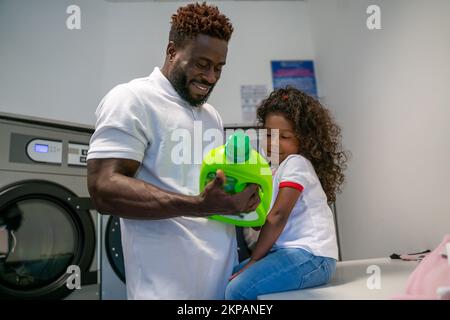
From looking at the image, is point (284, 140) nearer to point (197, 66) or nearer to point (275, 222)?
point (275, 222)

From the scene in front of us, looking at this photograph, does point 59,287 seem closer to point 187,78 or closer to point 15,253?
point 15,253

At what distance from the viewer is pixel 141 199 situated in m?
0.62

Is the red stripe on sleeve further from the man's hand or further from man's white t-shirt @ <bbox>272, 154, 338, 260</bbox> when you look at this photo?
the man's hand

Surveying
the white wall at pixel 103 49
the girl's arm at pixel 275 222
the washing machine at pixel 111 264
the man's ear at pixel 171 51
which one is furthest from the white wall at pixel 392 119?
the washing machine at pixel 111 264

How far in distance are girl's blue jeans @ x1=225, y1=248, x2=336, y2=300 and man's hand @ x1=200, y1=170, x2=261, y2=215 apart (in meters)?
Answer: 0.23

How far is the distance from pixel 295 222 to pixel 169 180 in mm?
415

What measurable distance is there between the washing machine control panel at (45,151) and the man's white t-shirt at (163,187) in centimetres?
84

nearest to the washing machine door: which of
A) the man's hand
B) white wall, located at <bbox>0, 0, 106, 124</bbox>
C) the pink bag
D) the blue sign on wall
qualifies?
white wall, located at <bbox>0, 0, 106, 124</bbox>

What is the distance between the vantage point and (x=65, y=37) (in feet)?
6.05

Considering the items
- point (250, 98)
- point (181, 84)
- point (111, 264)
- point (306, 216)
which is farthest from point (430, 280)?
point (250, 98)

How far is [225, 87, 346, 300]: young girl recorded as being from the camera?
823 millimetres

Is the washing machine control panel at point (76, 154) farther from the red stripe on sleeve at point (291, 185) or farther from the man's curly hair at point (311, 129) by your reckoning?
the red stripe on sleeve at point (291, 185)

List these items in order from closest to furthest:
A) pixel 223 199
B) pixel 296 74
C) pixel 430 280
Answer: pixel 223 199, pixel 430 280, pixel 296 74

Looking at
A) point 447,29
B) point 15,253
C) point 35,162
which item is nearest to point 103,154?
point 35,162
